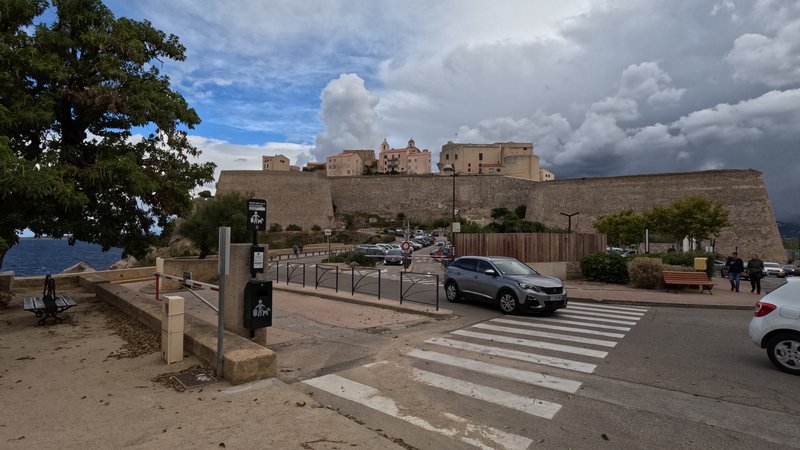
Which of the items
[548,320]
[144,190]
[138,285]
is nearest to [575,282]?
[548,320]

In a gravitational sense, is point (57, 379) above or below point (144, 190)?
below

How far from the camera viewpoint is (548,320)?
11.2 metres

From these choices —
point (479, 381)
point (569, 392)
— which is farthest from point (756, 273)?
point (479, 381)

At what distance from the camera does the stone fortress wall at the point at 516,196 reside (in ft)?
186

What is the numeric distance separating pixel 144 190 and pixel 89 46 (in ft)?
11.3

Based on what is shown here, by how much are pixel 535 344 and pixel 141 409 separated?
6.47 meters

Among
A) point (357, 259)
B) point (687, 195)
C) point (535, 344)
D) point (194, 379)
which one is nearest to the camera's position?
point (194, 379)

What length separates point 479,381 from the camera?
6.02 metres

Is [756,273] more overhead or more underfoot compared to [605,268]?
more overhead

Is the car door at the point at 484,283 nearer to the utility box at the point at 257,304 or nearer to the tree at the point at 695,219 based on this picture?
the utility box at the point at 257,304

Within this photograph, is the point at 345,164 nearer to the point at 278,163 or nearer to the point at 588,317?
the point at 278,163

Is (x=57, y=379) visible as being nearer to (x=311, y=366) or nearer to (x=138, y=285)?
(x=311, y=366)

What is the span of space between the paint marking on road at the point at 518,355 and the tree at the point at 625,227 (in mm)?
46102

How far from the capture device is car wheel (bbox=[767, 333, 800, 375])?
21.5 feet
